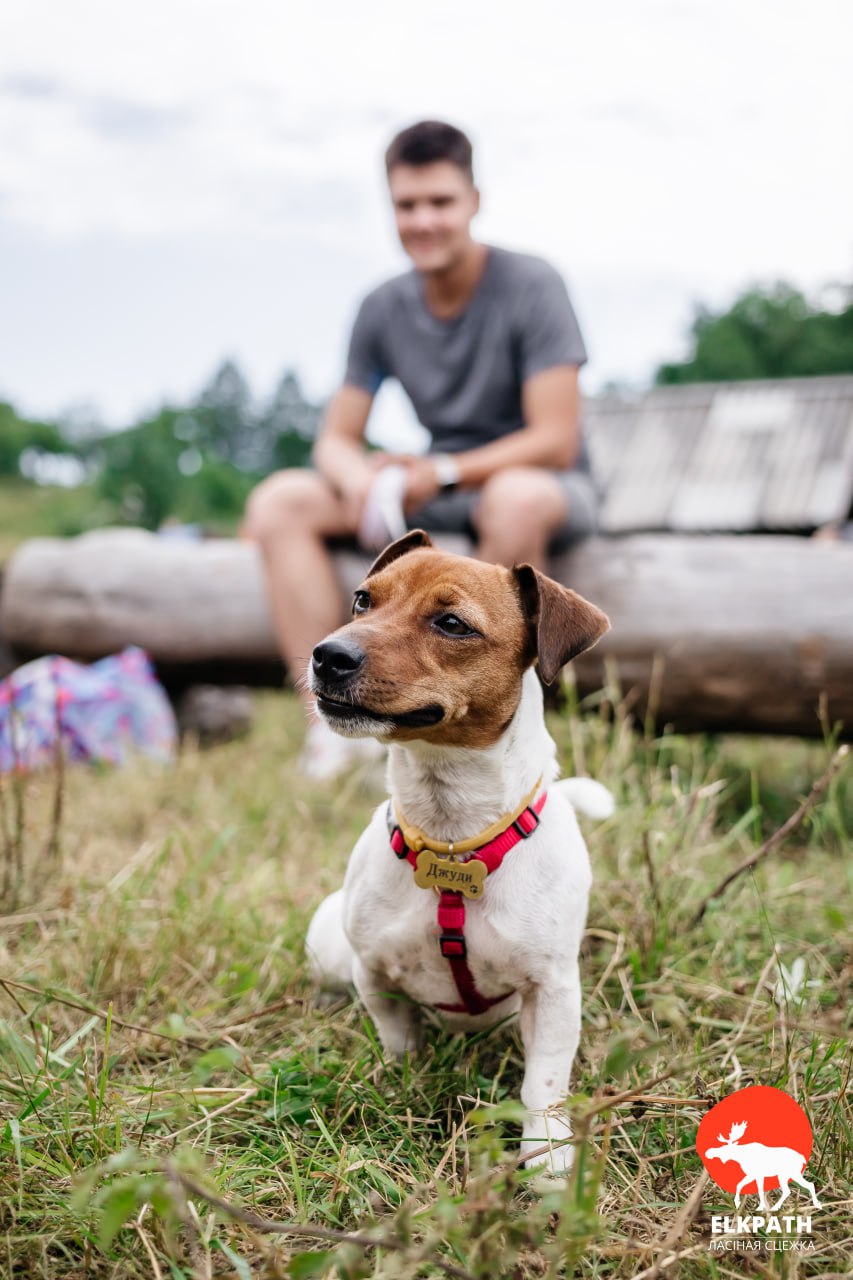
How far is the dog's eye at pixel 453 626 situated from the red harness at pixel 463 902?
1.22ft

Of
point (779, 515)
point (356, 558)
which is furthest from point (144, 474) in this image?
point (356, 558)

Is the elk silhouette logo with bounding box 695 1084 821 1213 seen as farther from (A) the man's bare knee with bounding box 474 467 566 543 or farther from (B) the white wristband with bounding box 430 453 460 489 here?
(B) the white wristband with bounding box 430 453 460 489

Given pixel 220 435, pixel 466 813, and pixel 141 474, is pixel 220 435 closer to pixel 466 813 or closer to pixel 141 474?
pixel 141 474

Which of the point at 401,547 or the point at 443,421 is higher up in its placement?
the point at 443,421

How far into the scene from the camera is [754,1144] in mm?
→ 1567

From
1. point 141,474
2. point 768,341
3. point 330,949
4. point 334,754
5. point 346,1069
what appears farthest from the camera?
point 768,341

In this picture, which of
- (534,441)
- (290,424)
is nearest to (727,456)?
(534,441)

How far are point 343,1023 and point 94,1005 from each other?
22.5 inches

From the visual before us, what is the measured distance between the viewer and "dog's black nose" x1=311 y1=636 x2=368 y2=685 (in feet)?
5.93

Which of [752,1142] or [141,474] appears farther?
[141,474]

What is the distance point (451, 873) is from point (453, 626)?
0.48m

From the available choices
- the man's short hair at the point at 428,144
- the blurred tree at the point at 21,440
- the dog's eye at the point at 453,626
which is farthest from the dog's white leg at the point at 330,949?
the blurred tree at the point at 21,440

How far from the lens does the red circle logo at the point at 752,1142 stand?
157 cm

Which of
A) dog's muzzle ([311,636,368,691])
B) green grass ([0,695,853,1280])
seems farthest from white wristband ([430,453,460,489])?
dog's muzzle ([311,636,368,691])
